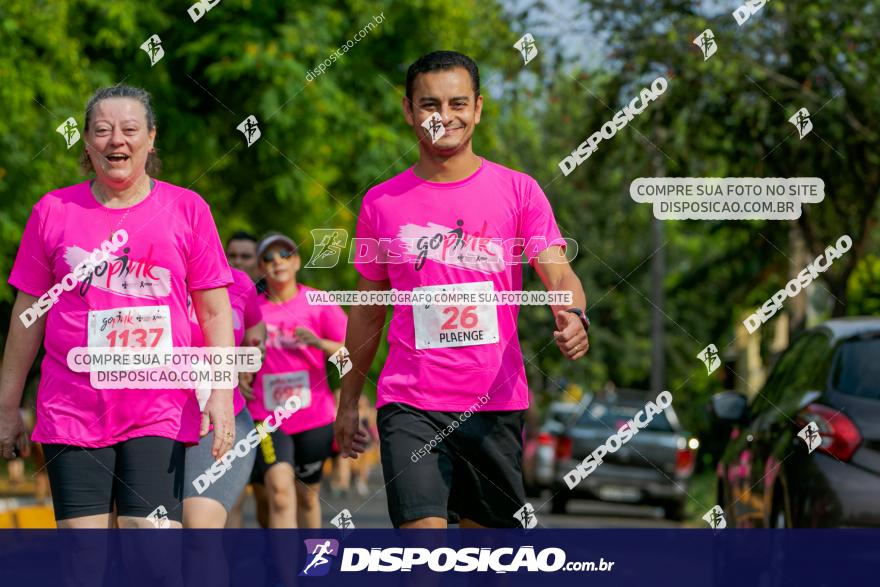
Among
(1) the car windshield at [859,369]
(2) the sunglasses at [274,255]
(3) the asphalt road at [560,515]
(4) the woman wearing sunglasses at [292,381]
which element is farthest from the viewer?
(3) the asphalt road at [560,515]

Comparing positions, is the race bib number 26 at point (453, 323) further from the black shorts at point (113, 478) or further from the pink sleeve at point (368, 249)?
the black shorts at point (113, 478)

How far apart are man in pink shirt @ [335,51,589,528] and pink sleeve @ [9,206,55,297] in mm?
1085

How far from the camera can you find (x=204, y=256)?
5754 millimetres

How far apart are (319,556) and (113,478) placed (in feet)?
2.71

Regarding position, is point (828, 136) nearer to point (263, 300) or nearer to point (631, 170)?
point (631, 170)

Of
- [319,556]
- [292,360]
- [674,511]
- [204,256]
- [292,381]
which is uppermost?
[204,256]

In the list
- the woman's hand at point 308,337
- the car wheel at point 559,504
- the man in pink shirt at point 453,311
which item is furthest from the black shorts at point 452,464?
the car wheel at point 559,504

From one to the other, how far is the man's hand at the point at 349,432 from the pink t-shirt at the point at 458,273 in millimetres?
328

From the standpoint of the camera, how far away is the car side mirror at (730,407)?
27.5 ft

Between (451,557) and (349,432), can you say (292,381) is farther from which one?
(451,557)

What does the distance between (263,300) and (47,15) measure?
24.1 ft

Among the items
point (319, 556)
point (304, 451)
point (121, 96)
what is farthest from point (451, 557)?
point (304, 451)

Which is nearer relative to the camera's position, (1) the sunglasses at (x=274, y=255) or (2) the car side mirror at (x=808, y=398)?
(2) the car side mirror at (x=808, y=398)

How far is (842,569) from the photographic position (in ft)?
19.5
